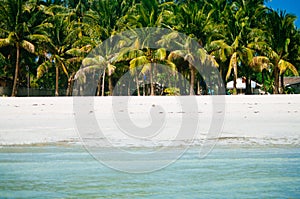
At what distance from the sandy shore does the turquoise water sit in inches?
67.3

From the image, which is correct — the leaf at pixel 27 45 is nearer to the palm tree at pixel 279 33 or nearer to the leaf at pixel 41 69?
the leaf at pixel 41 69

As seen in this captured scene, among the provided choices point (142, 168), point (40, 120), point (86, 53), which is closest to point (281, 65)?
point (86, 53)

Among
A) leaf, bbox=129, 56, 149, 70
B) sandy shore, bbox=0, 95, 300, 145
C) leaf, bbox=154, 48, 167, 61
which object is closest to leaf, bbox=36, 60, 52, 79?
leaf, bbox=129, 56, 149, 70

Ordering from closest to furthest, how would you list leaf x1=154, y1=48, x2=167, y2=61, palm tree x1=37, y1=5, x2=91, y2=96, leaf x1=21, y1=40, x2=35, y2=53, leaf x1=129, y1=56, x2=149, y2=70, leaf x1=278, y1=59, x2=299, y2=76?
leaf x1=129, y1=56, x2=149, y2=70 → leaf x1=154, y1=48, x2=167, y2=61 → leaf x1=21, y1=40, x2=35, y2=53 → leaf x1=278, y1=59, x2=299, y2=76 → palm tree x1=37, y1=5, x2=91, y2=96

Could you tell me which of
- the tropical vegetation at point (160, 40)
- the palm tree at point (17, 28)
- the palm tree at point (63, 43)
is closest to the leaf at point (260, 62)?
the tropical vegetation at point (160, 40)

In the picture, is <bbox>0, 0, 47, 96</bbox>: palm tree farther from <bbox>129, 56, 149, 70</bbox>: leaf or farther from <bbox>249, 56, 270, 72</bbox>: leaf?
<bbox>249, 56, 270, 72</bbox>: leaf

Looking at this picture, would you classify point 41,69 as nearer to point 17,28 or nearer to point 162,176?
point 17,28

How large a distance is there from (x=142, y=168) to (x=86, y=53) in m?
29.2

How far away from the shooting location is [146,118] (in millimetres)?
14094

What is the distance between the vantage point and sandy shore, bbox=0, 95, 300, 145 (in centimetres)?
1026

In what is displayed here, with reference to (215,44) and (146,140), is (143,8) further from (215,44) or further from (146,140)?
(146,140)

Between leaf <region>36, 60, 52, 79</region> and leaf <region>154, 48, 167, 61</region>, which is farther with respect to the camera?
leaf <region>36, 60, 52, 79</region>

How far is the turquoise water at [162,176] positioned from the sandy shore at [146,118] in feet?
5.61

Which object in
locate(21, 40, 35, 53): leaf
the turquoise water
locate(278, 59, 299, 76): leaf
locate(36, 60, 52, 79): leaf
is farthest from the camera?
locate(36, 60, 52, 79): leaf
